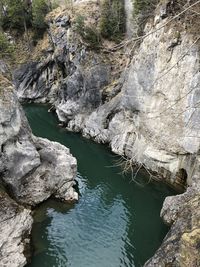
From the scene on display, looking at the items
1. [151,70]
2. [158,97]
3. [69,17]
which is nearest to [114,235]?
[158,97]

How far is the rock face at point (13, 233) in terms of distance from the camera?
1642 centimetres

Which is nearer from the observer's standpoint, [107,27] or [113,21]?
[113,21]

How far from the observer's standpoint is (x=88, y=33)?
38.9m

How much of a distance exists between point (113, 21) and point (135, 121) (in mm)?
14924

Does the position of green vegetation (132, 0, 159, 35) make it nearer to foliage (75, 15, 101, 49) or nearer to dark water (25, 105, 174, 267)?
foliage (75, 15, 101, 49)

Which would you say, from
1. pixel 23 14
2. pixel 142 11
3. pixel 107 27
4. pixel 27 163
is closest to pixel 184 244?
pixel 27 163

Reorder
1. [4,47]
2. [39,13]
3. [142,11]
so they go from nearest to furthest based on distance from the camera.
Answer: [142,11]
[4,47]
[39,13]

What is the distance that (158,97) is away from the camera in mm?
27312

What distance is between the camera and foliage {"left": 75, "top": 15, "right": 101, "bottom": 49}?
38781 mm

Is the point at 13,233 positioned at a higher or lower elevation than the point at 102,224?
higher

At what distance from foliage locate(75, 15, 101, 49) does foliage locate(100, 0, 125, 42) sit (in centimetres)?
107

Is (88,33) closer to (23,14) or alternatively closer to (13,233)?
(23,14)

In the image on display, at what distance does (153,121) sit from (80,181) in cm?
757

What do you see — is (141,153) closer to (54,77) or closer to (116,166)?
(116,166)
